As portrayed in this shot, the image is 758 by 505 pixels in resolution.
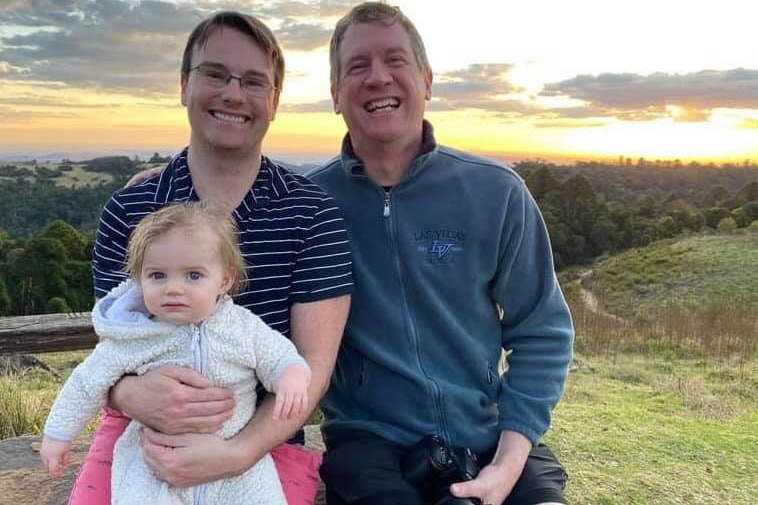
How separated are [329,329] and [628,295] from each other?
82.4ft

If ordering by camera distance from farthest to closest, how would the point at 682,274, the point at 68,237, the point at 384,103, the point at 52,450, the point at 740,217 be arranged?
the point at 740,217, the point at 682,274, the point at 68,237, the point at 384,103, the point at 52,450

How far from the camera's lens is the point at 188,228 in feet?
6.88

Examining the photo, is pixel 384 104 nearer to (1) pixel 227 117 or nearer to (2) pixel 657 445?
(1) pixel 227 117

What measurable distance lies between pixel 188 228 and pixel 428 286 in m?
0.96

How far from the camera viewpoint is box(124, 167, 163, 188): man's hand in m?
2.70

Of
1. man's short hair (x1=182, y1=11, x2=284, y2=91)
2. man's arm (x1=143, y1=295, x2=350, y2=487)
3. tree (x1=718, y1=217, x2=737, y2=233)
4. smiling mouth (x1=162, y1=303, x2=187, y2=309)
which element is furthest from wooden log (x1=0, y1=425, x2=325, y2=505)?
tree (x1=718, y1=217, x2=737, y2=233)

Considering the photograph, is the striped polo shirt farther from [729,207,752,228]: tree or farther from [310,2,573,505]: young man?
[729,207,752,228]: tree

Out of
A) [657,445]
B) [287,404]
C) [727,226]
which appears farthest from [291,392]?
[727,226]

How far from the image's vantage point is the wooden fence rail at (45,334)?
4.71 m

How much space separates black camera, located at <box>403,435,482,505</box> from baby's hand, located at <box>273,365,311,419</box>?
0.55 meters

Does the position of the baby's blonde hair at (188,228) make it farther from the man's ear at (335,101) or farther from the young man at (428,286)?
the man's ear at (335,101)

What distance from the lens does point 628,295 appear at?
2595 cm

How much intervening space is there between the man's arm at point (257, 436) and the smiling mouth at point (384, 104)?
0.72 metres

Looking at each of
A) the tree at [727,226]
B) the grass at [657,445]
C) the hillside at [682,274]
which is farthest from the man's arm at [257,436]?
the tree at [727,226]
